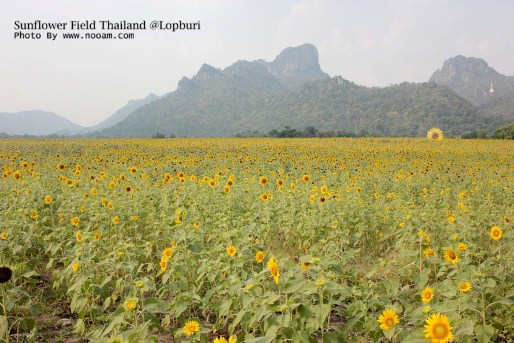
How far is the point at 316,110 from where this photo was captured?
307 ft

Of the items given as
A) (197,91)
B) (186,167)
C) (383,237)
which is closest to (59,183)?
(186,167)

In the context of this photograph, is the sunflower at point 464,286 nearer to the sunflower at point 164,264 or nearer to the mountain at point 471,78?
the sunflower at point 164,264

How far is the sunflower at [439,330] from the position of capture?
1721 millimetres

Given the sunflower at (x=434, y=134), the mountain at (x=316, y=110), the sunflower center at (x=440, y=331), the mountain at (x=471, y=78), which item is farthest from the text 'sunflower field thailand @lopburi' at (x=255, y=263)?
the mountain at (x=471, y=78)

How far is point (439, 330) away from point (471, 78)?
8222 inches

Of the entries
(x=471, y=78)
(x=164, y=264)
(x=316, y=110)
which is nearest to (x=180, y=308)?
(x=164, y=264)

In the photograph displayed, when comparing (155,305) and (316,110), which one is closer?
(155,305)

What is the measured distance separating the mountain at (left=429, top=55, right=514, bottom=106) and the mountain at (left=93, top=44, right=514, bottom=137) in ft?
6.25

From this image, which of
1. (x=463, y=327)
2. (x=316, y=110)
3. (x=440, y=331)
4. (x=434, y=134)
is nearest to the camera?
(x=440, y=331)

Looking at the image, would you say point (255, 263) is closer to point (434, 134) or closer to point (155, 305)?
point (155, 305)

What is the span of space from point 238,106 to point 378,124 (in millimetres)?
58023

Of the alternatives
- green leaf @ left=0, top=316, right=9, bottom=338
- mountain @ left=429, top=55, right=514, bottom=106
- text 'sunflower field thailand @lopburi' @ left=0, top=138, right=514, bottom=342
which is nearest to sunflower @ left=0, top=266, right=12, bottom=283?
text 'sunflower field thailand @lopburi' @ left=0, top=138, right=514, bottom=342

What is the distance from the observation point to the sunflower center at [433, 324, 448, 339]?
5.66 ft

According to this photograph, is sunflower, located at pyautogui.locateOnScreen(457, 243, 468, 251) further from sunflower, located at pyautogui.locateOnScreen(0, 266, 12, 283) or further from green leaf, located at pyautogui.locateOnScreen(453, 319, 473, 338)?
sunflower, located at pyautogui.locateOnScreen(0, 266, 12, 283)
